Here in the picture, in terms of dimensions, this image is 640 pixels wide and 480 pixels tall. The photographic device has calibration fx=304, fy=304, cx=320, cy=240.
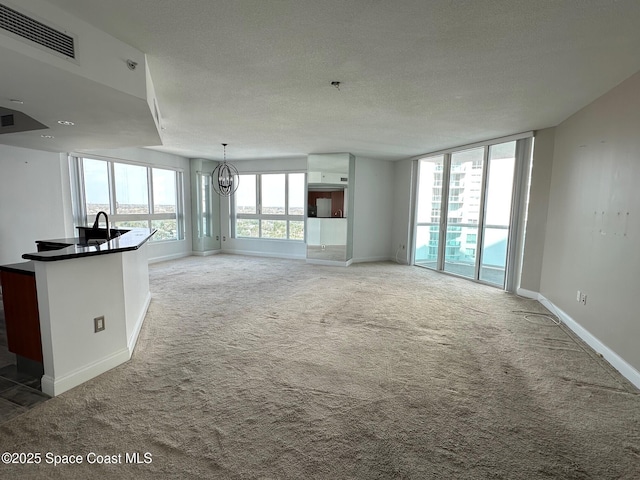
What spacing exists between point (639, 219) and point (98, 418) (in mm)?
4347

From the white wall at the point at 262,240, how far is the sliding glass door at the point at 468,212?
2990 millimetres

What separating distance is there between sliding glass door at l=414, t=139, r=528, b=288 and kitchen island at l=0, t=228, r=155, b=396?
17.6 ft

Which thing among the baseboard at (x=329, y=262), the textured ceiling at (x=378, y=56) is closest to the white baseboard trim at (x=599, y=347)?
the textured ceiling at (x=378, y=56)

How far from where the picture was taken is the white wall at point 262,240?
7.83 metres

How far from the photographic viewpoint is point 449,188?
623 cm

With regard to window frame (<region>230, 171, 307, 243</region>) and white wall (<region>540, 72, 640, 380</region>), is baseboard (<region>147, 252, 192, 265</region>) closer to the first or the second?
window frame (<region>230, 171, 307, 243</region>)

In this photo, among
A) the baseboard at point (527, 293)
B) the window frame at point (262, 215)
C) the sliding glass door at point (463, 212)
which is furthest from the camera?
the window frame at point (262, 215)

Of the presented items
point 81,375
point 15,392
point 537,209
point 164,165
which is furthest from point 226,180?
point 537,209

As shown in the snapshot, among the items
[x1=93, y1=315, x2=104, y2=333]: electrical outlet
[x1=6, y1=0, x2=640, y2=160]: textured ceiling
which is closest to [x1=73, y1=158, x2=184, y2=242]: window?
[x1=6, y1=0, x2=640, y2=160]: textured ceiling

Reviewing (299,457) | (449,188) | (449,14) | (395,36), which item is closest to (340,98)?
(395,36)

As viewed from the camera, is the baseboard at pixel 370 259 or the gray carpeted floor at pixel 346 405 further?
the baseboard at pixel 370 259

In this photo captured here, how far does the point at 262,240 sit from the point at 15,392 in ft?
20.5

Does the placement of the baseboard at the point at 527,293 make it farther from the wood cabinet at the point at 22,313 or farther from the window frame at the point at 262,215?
the wood cabinet at the point at 22,313

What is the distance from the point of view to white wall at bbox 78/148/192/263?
6.24m
